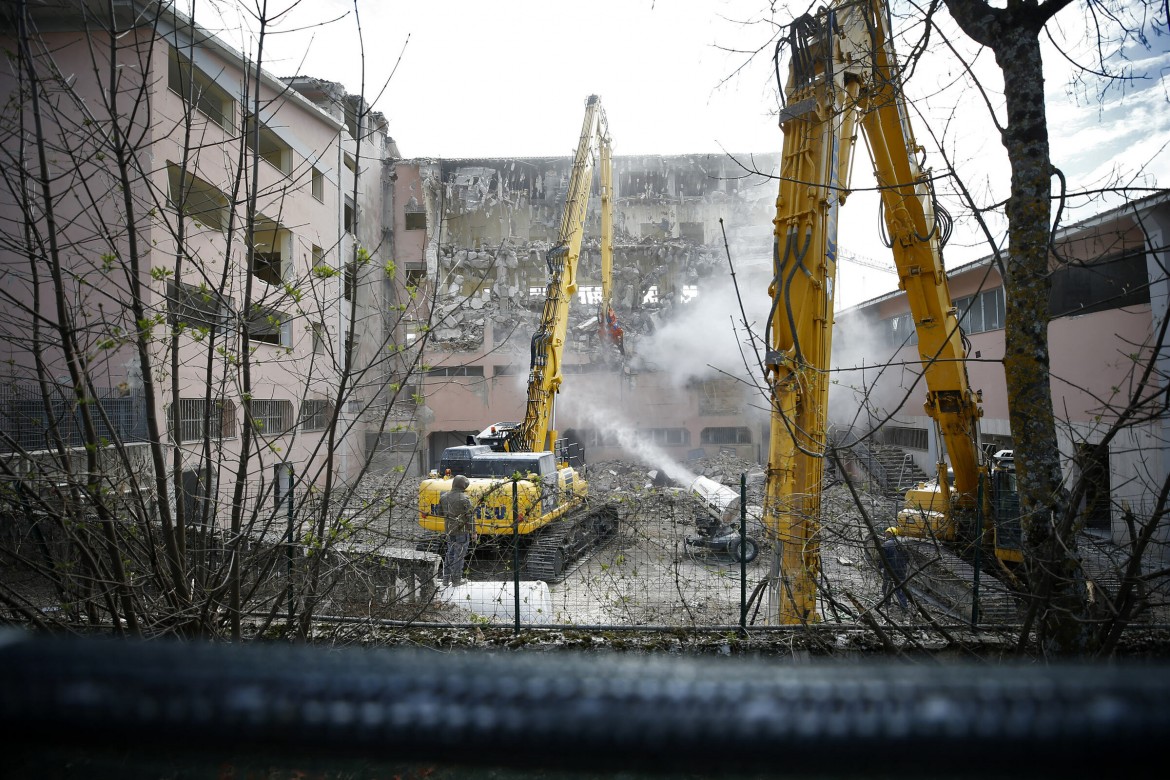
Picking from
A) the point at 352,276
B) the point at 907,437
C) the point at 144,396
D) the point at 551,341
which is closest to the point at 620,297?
the point at 907,437

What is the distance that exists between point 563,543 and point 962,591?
7.28 metres

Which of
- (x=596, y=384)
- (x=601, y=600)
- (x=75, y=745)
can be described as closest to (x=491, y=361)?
(x=596, y=384)

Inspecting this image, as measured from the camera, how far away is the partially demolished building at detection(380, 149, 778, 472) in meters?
31.1

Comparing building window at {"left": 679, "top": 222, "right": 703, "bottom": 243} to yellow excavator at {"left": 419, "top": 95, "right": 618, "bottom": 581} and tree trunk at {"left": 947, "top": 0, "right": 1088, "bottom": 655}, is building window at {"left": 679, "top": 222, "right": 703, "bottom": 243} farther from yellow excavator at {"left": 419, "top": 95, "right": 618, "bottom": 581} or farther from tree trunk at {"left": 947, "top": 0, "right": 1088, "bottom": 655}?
tree trunk at {"left": 947, "top": 0, "right": 1088, "bottom": 655}

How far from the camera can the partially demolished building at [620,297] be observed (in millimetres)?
31094

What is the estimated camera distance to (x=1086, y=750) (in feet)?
1.49

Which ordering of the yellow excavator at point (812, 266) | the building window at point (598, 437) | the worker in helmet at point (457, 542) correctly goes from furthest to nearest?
the building window at point (598, 437) → the worker in helmet at point (457, 542) → the yellow excavator at point (812, 266)

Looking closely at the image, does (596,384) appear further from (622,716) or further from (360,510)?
(622,716)

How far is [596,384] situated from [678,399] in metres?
3.97

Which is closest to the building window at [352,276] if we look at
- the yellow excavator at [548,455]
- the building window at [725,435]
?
the yellow excavator at [548,455]

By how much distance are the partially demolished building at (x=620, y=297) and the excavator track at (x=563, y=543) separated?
48.1 feet

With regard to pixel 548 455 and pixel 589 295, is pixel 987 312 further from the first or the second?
pixel 589 295

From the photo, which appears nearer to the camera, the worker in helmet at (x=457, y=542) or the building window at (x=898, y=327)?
the worker in helmet at (x=457, y=542)

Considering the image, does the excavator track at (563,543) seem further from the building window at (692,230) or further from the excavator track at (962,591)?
the building window at (692,230)
